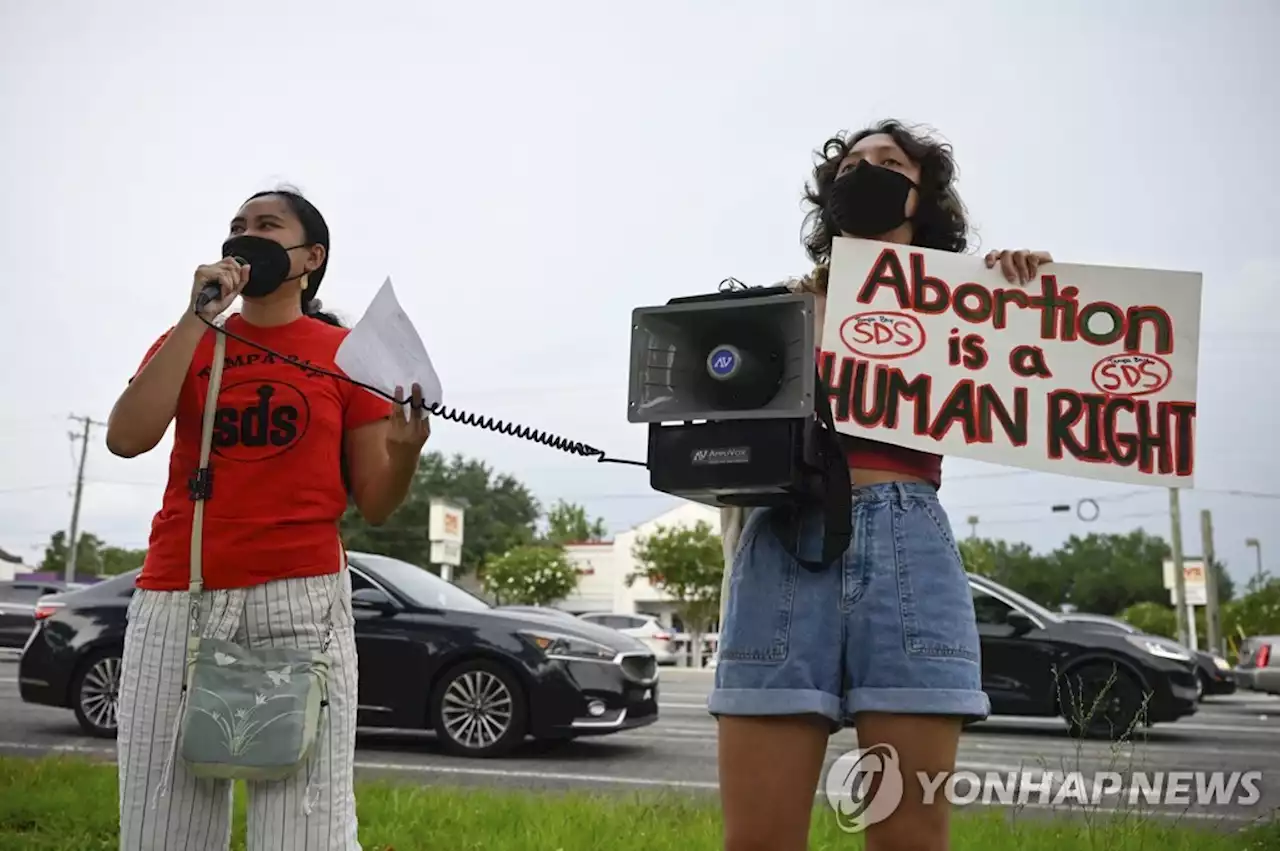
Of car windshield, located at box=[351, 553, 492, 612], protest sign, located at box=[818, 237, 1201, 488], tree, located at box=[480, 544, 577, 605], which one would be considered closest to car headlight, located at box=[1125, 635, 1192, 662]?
car windshield, located at box=[351, 553, 492, 612]

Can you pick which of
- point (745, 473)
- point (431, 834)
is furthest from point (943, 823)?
point (431, 834)

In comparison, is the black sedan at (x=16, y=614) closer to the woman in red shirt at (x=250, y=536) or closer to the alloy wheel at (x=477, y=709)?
the alloy wheel at (x=477, y=709)

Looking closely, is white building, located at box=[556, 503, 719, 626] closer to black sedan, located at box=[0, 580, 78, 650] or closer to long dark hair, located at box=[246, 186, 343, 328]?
black sedan, located at box=[0, 580, 78, 650]

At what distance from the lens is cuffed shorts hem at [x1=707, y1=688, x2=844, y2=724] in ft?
6.37

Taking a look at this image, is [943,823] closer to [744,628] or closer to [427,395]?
[744,628]

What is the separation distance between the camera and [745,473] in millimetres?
1922

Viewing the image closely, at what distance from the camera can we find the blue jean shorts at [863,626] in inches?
76.2

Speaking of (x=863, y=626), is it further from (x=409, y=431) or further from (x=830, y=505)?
(x=409, y=431)

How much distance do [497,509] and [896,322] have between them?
72.9 metres

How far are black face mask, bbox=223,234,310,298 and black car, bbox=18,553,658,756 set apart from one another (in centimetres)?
573

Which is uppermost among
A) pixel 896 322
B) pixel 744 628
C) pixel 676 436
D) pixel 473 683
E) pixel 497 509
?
pixel 497 509

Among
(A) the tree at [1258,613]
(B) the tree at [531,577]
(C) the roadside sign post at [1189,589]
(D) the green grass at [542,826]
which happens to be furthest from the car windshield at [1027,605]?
(B) the tree at [531,577]

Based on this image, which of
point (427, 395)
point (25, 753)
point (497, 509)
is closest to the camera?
point (427, 395)

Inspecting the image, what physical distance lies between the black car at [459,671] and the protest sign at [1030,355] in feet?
19.7
